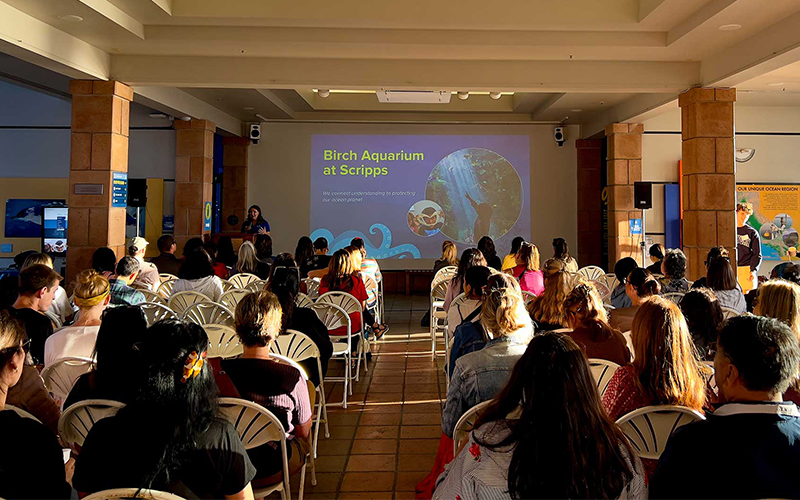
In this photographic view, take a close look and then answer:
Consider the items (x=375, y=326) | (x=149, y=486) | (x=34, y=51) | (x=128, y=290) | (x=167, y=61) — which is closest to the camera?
Result: (x=149, y=486)

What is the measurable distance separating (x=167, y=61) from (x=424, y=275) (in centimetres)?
606

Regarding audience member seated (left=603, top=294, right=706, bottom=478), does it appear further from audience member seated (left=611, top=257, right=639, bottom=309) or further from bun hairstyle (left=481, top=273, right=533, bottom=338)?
audience member seated (left=611, top=257, right=639, bottom=309)

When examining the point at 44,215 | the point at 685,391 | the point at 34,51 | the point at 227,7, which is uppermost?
the point at 227,7

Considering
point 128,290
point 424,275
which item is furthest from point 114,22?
point 424,275

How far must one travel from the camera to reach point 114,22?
20.0ft

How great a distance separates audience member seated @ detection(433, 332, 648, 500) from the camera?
1376mm

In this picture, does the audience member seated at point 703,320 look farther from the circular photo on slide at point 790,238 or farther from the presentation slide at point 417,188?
the circular photo on slide at point 790,238

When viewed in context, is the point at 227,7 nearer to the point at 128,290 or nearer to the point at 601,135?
the point at 128,290

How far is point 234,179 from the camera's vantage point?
12281 millimetres

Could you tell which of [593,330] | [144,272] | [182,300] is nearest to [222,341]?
[182,300]

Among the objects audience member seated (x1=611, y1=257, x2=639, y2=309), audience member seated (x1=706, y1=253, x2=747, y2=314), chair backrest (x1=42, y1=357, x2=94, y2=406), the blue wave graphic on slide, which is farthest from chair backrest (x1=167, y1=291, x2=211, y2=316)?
the blue wave graphic on slide

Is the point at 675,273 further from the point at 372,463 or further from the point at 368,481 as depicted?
the point at 368,481

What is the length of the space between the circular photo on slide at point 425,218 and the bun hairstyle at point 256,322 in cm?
952

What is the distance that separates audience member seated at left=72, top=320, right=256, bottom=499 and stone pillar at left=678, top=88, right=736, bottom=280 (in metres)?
7.23
